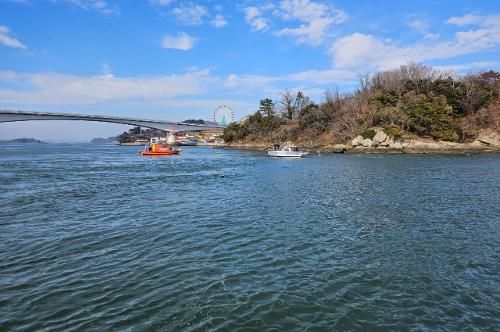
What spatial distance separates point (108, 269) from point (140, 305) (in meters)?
3.18

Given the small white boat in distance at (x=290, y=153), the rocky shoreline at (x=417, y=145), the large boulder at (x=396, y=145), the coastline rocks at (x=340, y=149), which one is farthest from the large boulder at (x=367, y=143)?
the small white boat in distance at (x=290, y=153)

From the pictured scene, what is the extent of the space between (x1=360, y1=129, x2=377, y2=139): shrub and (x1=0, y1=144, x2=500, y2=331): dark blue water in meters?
53.6

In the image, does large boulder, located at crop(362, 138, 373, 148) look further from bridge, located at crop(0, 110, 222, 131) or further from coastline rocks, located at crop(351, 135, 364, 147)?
bridge, located at crop(0, 110, 222, 131)

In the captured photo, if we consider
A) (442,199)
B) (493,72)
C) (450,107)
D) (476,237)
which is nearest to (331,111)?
(450,107)

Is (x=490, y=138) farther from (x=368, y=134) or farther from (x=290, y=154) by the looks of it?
(x=290, y=154)

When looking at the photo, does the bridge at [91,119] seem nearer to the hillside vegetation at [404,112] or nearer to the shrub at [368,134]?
the hillside vegetation at [404,112]

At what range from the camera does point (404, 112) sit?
7944 cm

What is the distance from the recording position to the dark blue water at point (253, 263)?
8719 mm

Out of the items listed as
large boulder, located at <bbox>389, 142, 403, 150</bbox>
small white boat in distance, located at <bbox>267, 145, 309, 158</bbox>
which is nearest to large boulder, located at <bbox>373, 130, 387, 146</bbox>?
large boulder, located at <bbox>389, 142, 403, 150</bbox>

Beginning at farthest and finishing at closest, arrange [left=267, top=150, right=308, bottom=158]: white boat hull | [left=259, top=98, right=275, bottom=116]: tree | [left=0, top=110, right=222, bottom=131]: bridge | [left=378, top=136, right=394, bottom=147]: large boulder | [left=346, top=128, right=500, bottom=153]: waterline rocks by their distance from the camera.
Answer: [left=259, top=98, right=275, bottom=116]: tree → [left=0, top=110, right=222, bottom=131]: bridge → [left=378, top=136, right=394, bottom=147]: large boulder → [left=346, top=128, right=500, bottom=153]: waterline rocks → [left=267, top=150, right=308, bottom=158]: white boat hull

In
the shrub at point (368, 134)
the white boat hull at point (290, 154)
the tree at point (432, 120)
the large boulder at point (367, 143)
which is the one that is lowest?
the white boat hull at point (290, 154)

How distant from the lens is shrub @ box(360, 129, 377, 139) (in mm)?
76688

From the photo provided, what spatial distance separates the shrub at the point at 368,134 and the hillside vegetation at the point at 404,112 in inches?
9.0

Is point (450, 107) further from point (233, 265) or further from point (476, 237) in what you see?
point (233, 265)
